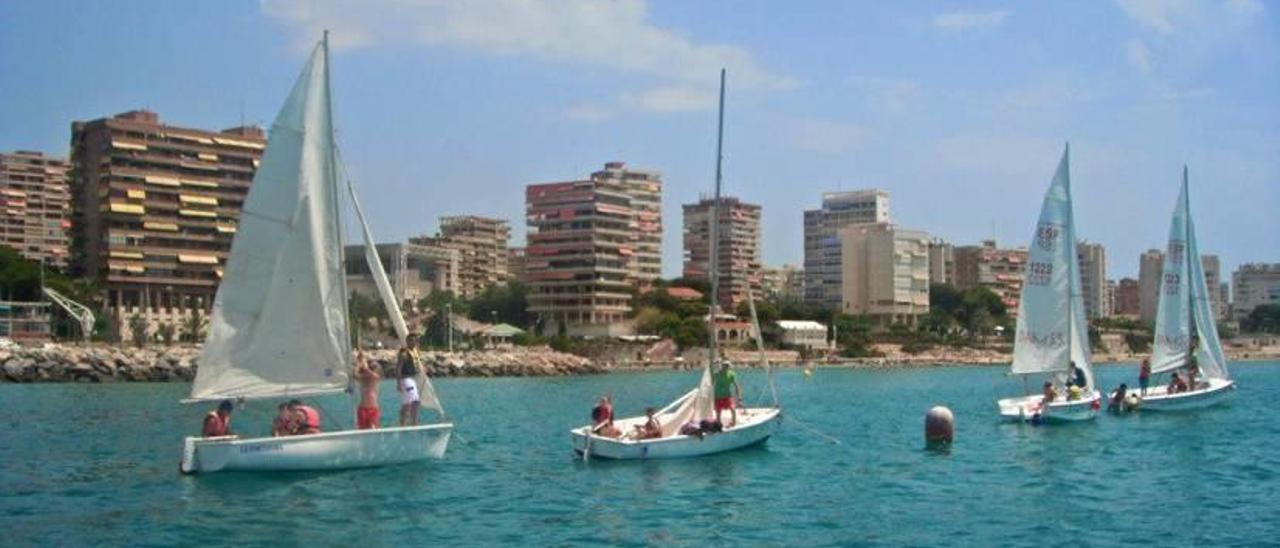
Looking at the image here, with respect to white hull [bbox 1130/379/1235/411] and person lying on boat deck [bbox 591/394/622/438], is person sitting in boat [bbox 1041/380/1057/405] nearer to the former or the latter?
white hull [bbox 1130/379/1235/411]

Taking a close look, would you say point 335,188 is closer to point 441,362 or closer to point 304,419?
point 304,419

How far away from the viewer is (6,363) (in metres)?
86.8

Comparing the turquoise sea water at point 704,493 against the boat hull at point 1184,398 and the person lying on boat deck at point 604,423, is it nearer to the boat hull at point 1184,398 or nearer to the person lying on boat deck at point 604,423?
the person lying on boat deck at point 604,423

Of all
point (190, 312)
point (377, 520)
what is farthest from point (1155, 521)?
point (190, 312)

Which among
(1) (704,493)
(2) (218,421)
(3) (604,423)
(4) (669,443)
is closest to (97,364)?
(3) (604,423)

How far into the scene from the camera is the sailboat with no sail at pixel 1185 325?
51469 mm

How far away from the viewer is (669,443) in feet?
104

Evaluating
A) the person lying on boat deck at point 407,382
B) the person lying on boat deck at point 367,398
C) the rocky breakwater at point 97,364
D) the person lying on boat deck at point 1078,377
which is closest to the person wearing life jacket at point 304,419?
the person lying on boat deck at point 367,398

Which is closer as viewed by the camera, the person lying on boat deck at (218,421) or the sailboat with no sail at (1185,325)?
the person lying on boat deck at (218,421)

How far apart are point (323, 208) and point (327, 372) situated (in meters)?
3.33

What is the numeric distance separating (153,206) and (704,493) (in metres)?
129

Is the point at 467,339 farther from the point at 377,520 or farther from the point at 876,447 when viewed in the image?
the point at 377,520

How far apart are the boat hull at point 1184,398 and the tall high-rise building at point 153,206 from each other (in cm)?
11134

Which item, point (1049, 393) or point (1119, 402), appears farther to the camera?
point (1119, 402)
